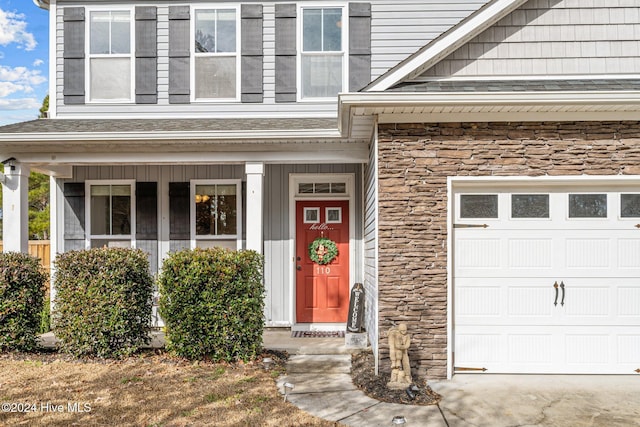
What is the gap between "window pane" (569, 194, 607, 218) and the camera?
18.2 feet

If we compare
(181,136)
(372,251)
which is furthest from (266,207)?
(372,251)

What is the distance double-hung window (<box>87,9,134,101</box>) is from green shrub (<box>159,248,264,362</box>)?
3383 mm

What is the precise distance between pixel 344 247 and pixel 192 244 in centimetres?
233

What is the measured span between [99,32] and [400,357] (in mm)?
6552

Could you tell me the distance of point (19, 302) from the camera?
6.19 meters

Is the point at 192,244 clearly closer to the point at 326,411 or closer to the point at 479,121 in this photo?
the point at 326,411

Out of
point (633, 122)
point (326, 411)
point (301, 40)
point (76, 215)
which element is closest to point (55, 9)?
point (76, 215)

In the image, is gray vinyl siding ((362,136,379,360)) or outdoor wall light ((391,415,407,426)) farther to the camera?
gray vinyl siding ((362,136,379,360))

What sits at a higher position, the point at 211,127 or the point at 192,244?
the point at 211,127

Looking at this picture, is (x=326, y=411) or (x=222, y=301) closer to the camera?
(x=326, y=411)

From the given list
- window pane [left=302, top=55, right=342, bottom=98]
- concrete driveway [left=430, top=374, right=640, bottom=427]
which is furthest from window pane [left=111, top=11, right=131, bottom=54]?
concrete driveway [left=430, top=374, right=640, bottom=427]

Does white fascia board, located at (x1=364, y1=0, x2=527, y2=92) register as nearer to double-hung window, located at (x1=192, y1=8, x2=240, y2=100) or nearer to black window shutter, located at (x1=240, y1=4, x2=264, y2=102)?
black window shutter, located at (x1=240, y1=4, x2=264, y2=102)

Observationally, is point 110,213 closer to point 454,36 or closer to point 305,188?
point 305,188

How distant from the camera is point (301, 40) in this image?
7777 millimetres
